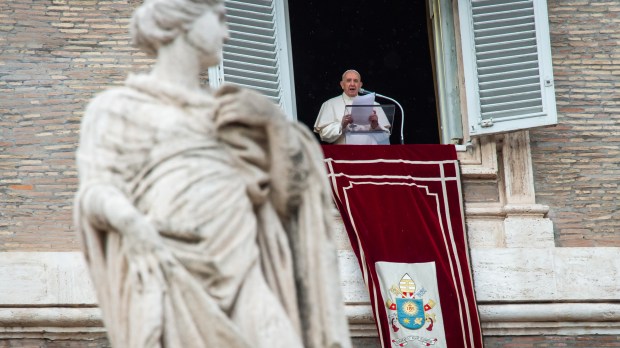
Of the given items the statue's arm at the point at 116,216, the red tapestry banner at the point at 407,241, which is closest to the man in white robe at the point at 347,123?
the red tapestry banner at the point at 407,241

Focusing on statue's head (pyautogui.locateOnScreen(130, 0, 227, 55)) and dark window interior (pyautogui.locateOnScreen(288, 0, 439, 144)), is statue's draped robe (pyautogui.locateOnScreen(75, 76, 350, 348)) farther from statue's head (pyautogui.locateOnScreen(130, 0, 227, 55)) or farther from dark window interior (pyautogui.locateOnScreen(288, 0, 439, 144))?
dark window interior (pyautogui.locateOnScreen(288, 0, 439, 144))

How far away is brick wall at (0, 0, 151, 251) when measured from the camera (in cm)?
2205

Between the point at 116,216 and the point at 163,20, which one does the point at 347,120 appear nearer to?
the point at 163,20

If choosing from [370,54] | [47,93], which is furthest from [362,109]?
[370,54]

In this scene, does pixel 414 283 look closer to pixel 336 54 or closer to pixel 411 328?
pixel 411 328

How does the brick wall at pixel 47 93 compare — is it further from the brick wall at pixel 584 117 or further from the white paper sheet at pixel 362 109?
the brick wall at pixel 584 117

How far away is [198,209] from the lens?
1073 cm

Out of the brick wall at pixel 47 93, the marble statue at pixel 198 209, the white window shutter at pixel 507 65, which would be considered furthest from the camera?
the white window shutter at pixel 507 65

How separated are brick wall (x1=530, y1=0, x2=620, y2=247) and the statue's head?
1202 centimetres

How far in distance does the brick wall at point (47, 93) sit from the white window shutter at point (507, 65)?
257cm

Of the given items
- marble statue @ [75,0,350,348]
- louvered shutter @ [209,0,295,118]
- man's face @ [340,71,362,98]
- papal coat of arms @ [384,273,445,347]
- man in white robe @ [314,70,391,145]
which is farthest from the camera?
man's face @ [340,71,362,98]

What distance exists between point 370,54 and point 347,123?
3.54 metres

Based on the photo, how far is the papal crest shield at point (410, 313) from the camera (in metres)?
21.8

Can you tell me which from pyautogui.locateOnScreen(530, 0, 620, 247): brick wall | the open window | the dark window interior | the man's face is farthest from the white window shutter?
the dark window interior
